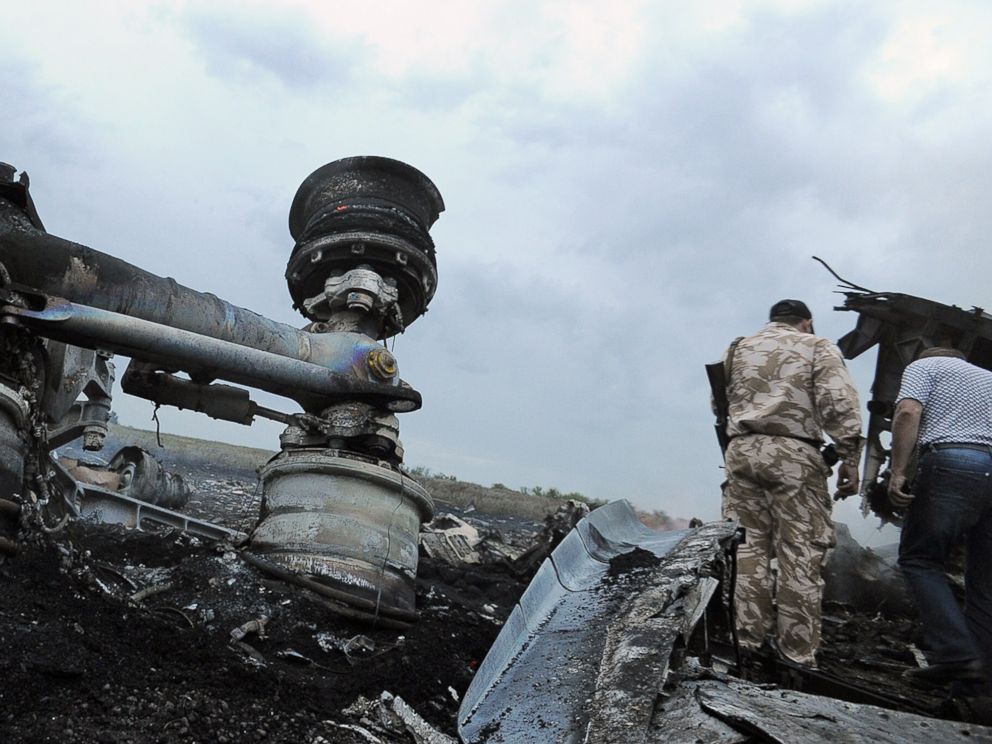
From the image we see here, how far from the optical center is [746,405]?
4027mm

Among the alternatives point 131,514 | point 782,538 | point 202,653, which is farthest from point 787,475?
point 131,514

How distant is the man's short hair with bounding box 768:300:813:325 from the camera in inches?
169

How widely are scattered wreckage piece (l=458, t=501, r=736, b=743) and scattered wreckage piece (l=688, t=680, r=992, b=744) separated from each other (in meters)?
0.14

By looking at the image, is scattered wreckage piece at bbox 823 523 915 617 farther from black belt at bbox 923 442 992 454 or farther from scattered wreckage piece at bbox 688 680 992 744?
scattered wreckage piece at bbox 688 680 992 744

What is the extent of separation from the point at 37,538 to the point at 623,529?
234cm

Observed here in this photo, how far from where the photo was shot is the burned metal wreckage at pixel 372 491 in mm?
1757

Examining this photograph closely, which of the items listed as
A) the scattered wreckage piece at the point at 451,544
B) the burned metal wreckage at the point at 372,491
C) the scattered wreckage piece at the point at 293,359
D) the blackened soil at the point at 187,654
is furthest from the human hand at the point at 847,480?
the scattered wreckage piece at the point at 451,544

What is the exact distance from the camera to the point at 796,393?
3902 mm

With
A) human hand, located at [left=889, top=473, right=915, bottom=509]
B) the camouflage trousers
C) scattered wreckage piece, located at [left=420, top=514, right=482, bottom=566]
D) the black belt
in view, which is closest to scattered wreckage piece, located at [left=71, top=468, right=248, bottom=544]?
scattered wreckage piece, located at [left=420, top=514, right=482, bottom=566]

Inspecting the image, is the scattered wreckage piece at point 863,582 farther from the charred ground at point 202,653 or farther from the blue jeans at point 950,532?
the blue jeans at point 950,532

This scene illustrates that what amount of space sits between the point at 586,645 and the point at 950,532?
6.55 ft

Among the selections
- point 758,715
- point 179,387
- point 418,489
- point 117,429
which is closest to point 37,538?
point 179,387

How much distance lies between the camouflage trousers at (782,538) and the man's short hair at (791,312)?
761 mm

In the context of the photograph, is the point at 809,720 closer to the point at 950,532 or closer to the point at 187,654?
the point at 187,654
